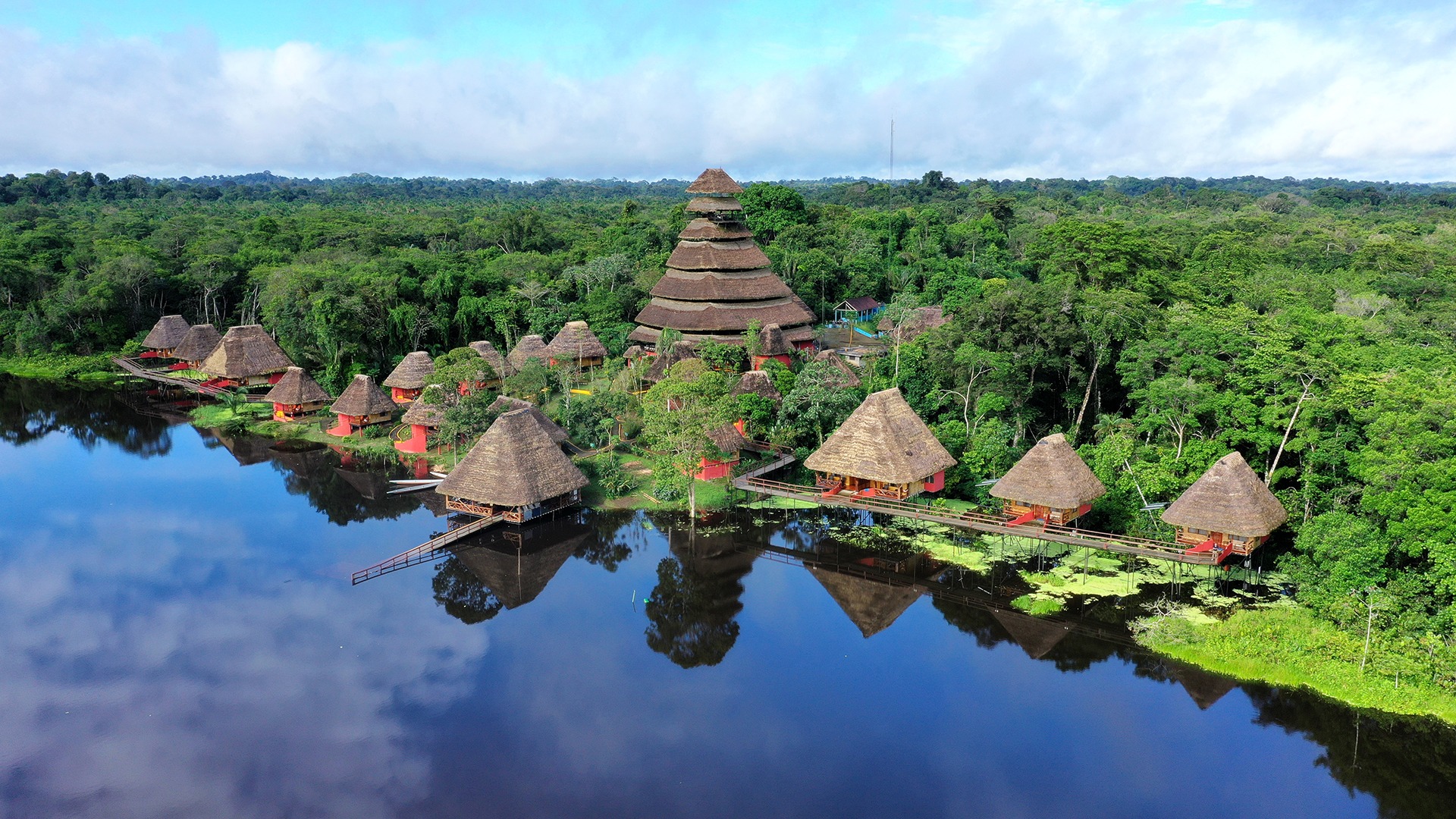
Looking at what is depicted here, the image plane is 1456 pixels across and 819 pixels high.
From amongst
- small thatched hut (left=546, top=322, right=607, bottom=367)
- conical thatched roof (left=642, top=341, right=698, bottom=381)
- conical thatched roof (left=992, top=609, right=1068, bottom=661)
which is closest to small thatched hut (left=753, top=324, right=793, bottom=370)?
conical thatched roof (left=642, top=341, right=698, bottom=381)

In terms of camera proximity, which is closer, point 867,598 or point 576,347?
point 867,598

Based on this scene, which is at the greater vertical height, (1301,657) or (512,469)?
(512,469)

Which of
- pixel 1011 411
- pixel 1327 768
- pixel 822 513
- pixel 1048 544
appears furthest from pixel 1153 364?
pixel 1327 768

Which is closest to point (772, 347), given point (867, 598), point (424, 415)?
point (424, 415)

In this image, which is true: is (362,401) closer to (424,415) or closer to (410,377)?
(410,377)

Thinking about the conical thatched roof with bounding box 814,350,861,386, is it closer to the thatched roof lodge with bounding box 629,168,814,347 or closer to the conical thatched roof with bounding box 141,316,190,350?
the thatched roof lodge with bounding box 629,168,814,347

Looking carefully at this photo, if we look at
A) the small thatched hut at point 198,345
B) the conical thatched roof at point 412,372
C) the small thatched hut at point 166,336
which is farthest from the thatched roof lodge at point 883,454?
the small thatched hut at point 166,336

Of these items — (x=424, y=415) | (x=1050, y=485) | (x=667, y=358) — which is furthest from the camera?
(x=667, y=358)
